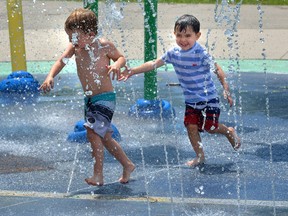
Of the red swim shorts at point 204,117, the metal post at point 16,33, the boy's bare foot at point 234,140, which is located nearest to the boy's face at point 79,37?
the red swim shorts at point 204,117

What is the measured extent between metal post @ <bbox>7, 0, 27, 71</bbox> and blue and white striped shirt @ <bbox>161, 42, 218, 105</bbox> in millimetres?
2822

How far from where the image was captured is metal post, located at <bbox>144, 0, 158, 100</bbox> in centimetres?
655

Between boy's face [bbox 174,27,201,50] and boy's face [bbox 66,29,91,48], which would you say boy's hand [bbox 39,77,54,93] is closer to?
boy's face [bbox 66,29,91,48]

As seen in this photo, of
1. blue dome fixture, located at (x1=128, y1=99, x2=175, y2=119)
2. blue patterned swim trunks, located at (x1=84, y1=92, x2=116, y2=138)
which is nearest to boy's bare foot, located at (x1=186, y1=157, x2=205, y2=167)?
blue patterned swim trunks, located at (x1=84, y1=92, x2=116, y2=138)

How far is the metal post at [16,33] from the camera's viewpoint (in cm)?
761

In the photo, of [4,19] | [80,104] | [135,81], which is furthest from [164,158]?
[4,19]

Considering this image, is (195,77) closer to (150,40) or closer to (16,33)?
(150,40)

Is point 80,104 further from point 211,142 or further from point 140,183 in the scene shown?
point 140,183

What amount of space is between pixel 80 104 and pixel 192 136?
7.13 feet

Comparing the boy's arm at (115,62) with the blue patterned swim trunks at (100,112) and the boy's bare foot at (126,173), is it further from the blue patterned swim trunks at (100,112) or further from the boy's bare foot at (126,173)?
the boy's bare foot at (126,173)

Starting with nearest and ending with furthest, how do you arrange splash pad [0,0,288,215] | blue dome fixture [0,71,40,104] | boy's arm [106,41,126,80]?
splash pad [0,0,288,215] < boy's arm [106,41,126,80] < blue dome fixture [0,71,40,104]

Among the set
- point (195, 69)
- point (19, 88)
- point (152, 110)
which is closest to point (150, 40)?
point (152, 110)

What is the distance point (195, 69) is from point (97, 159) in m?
1.00

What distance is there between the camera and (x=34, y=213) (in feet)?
13.5
